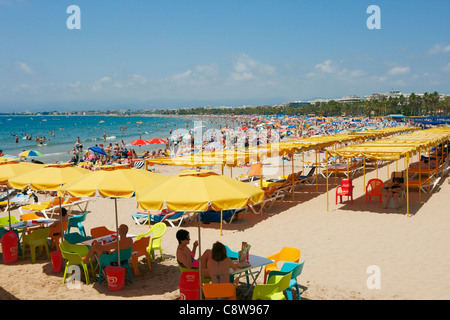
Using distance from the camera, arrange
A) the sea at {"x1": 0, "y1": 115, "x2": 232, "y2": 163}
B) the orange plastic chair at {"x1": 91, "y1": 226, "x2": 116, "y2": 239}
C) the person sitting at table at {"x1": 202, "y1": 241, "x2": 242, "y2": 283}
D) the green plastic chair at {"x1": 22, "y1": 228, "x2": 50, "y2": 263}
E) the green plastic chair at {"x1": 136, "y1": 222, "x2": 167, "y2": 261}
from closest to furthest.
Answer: the person sitting at table at {"x1": 202, "y1": 241, "x2": 242, "y2": 283}, the green plastic chair at {"x1": 136, "y1": 222, "x2": 167, "y2": 261}, the green plastic chair at {"x1": 22, "y1": 228, "x2": 50, "y2": 263}, the orange plastic chair at {"x1": 91, "y1": 226, "x2": 116, "y2": 239}, the sea at {"x1": 0, "y1": 115, "x2": 232, "y2": 163}

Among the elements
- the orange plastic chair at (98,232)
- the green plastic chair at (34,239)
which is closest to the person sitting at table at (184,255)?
the orange plastic chair at (98,232)

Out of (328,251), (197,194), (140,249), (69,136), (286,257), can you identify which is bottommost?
(328,251)

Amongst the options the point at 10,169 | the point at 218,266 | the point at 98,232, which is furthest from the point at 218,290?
the point at 10,169

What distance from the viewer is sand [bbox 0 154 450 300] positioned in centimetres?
598

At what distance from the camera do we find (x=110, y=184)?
569 cm

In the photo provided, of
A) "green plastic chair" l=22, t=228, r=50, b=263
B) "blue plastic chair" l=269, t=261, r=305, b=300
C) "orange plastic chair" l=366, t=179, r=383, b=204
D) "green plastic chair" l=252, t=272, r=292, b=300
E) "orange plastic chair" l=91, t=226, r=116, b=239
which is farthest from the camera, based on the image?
"orange plastic chair" l=366, t=179, r=383, b=204

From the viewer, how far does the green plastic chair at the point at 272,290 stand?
496 centimetres

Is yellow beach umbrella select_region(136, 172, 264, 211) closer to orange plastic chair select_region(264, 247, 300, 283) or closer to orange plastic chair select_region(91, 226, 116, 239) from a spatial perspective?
orange plastic chair select_region(264, 247, 300, 283)

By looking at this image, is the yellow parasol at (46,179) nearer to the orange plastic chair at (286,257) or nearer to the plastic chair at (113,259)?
the plastic chair at (113,259)

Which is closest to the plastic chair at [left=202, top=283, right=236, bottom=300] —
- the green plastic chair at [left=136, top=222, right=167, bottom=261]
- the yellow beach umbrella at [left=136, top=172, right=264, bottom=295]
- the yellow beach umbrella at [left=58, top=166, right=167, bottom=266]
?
the yellow beach umbrella at [left=136, top=172, right=264, bottom=295]

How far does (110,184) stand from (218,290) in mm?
2204

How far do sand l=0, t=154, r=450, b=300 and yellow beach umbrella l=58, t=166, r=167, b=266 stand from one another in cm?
124

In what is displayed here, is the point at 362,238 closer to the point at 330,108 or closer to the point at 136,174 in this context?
the point at 136,174

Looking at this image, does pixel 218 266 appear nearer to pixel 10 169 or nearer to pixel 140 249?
pixel 140 249
